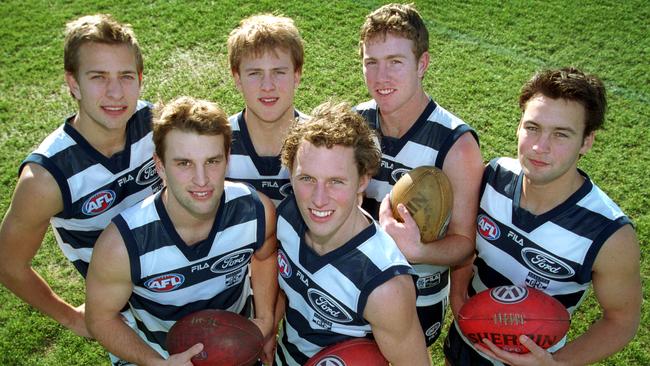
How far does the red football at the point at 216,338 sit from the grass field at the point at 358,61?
2.28 metres

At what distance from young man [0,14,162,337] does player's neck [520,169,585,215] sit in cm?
217

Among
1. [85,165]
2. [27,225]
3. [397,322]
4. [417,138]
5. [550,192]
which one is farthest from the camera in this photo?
[417,138]

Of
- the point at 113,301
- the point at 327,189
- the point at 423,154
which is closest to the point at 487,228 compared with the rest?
the point at 423,154

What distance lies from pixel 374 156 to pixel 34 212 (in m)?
1.80

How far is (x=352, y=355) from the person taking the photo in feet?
8.95

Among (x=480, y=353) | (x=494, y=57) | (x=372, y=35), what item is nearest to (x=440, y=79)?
(x=494, y=57)

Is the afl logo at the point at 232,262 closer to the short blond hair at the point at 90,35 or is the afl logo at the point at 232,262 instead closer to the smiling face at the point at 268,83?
the smiling face at the point at 268,83

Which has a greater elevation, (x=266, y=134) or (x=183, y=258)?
(x=266, y=134)

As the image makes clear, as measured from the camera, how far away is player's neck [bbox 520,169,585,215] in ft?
9.73

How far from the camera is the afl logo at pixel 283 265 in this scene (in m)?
3.00

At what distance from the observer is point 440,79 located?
724 cm

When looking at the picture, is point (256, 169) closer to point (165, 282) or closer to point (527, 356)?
point (165, 282)

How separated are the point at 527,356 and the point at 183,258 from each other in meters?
1.76

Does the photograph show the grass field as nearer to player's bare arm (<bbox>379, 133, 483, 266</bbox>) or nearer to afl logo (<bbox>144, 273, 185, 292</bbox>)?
afl logo (<bbox>144, 273, 185, 292</bbox>)
